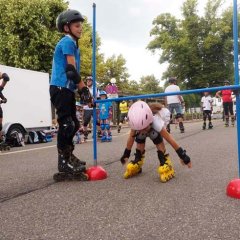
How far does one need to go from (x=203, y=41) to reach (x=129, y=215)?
42.6 metres

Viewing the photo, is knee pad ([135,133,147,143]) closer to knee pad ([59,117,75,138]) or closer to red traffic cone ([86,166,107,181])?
red traffic cone ([86,166,107,181])

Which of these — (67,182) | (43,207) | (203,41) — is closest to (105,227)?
(43,207)

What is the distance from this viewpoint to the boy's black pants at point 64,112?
14.6 feet

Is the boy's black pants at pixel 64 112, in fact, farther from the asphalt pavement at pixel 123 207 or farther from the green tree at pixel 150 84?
the green tree at pixel 150 84

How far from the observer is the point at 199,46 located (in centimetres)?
4369

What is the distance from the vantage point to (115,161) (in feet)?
19.8

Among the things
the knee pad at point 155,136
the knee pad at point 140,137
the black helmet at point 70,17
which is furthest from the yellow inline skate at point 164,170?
the black helmet at point 70,17

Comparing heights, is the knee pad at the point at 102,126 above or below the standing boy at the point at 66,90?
below

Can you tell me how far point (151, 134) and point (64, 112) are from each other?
105cm

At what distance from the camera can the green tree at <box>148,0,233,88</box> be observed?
42.5 m

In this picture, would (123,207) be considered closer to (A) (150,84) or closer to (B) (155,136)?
(B) (155,136)

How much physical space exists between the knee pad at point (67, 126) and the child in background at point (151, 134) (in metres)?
0.70

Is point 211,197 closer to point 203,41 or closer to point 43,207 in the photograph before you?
point 43,207

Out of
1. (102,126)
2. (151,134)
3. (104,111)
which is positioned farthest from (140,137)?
(104,111)
